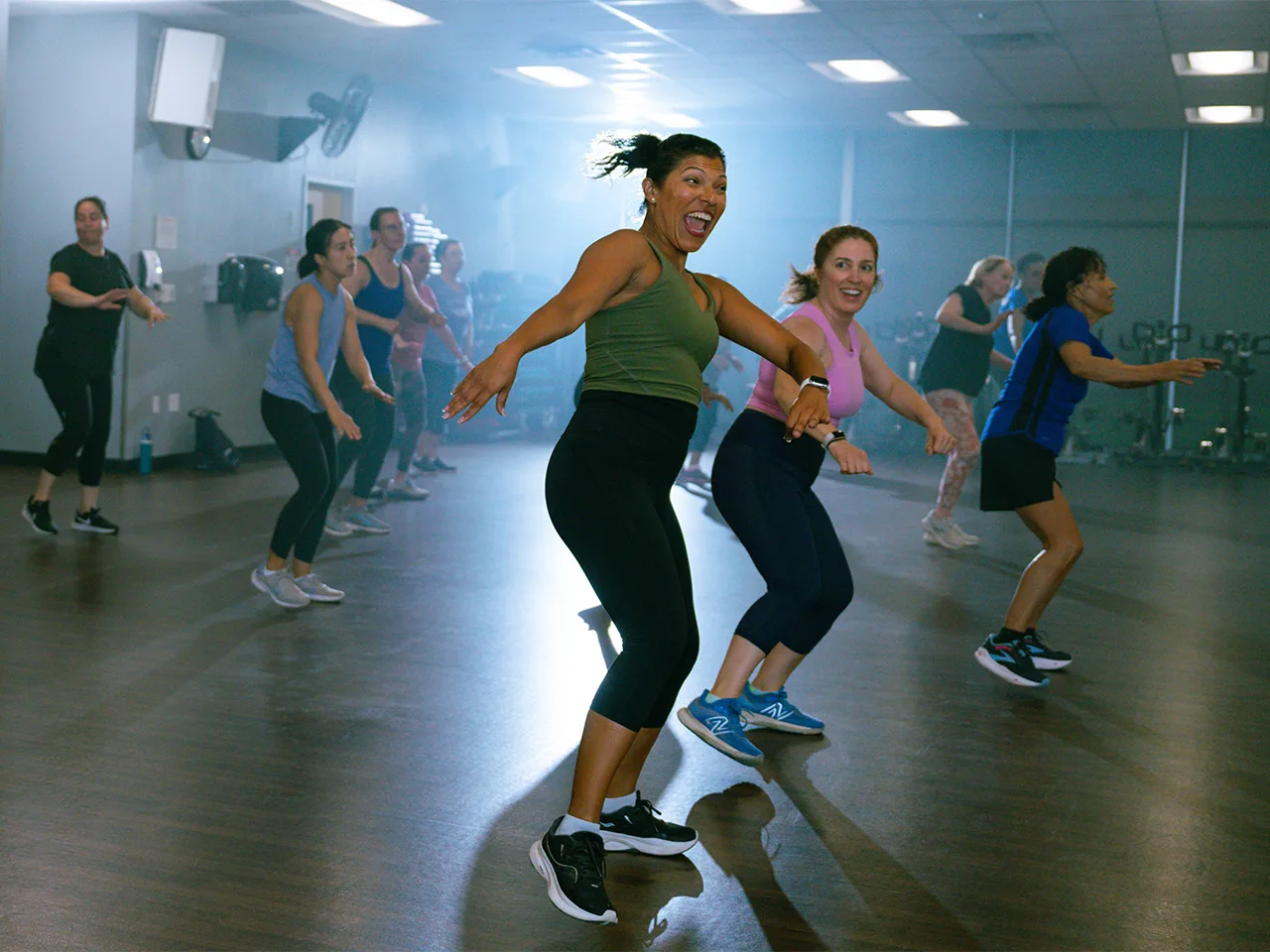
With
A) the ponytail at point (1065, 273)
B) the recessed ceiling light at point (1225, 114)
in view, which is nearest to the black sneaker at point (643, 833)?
the ponytail at point (1065, 273)

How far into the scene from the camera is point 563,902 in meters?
2.47

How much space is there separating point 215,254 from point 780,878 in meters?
8.31

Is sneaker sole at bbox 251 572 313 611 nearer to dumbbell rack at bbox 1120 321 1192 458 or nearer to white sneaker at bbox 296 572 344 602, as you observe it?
white sneaker at bbox 296 572 344 602

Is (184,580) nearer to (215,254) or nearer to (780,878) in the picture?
(780,878)

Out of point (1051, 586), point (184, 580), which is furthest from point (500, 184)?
point (1051, 586)

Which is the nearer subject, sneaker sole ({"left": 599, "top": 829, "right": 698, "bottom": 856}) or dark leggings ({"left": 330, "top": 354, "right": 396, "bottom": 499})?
sneaker sole ({"left": 599, "top": 829, "right": 698, "bottom": 856})

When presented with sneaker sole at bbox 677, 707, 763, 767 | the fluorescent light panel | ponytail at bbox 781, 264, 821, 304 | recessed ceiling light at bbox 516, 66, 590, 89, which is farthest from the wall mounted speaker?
sneaker sole at bbox 677, 707, 763, 767

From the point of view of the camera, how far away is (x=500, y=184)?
14195 mm

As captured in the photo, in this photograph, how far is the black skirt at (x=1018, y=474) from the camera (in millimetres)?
4375

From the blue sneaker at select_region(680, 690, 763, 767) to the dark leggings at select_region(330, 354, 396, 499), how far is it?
3156mm

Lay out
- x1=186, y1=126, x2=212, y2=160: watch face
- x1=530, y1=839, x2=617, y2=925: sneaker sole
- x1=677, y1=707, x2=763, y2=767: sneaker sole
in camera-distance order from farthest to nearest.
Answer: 1. x1=186, y1=126, x2=212, y2=160: watch face
2. x1=677, y1=707, x2=763, y2=767: sneaker sole
3. x1=530, y1=839, x2=617, y2=925: sneaker sole

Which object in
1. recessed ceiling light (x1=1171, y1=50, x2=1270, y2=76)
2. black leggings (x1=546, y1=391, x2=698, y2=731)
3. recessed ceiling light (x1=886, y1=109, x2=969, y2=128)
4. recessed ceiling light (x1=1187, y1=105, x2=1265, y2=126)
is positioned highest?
recessed ceiling light (x1=886, y1=109, x2=969, y2=128)

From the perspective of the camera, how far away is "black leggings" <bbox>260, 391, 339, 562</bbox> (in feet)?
16.8

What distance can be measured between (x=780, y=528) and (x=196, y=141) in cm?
725
